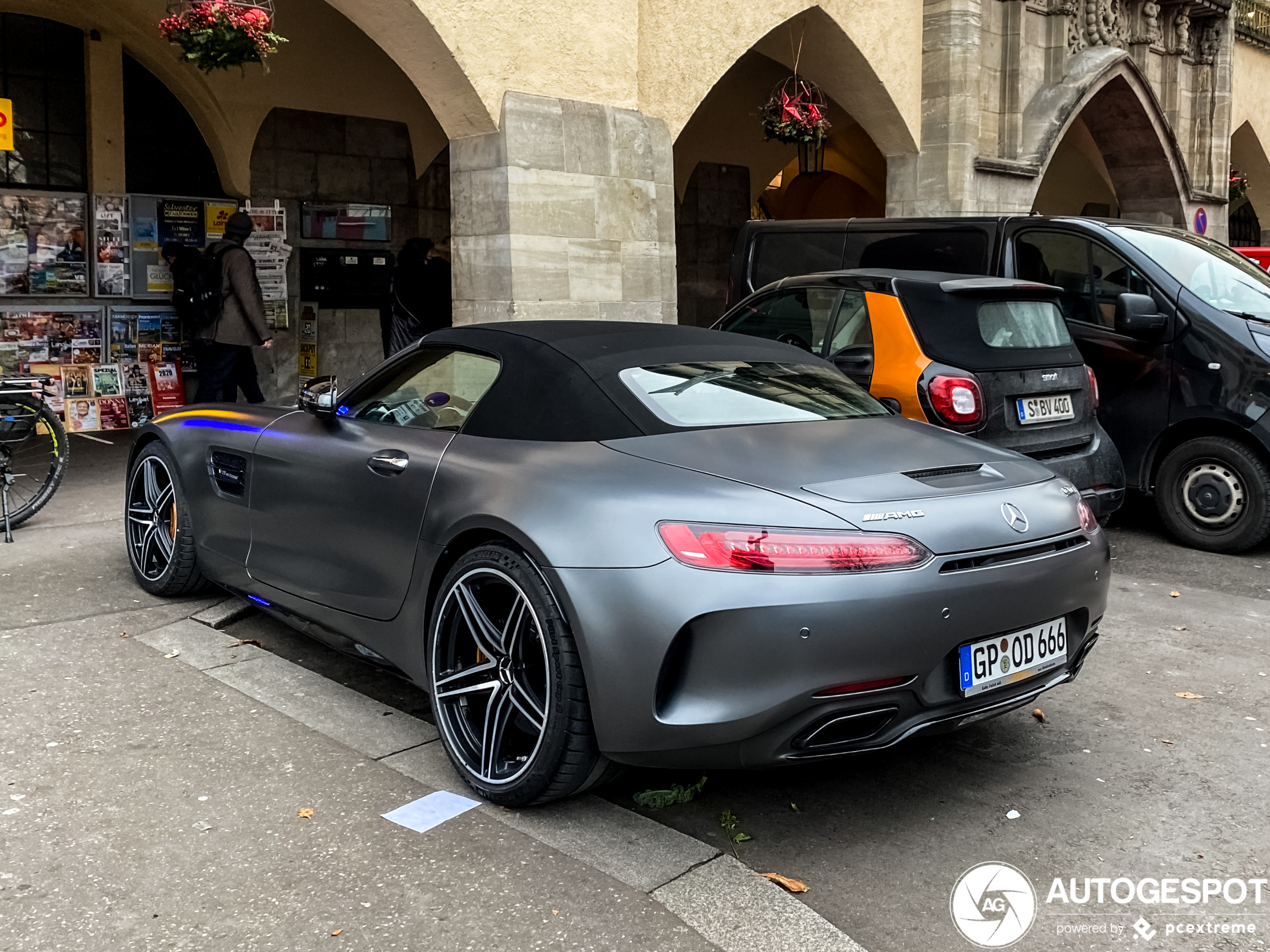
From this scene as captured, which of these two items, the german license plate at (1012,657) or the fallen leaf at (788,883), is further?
the german license plate at (1012,657)

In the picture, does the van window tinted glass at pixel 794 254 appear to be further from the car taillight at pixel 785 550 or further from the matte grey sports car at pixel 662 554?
the car taillight at pixel 785 550

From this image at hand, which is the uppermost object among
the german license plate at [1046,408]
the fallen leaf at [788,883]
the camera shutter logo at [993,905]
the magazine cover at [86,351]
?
the magazine cover at [86,351]

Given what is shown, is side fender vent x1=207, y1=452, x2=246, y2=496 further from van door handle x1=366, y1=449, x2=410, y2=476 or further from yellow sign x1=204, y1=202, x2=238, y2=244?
yellow sign x1=204, y1=202, x2=238, y2=244

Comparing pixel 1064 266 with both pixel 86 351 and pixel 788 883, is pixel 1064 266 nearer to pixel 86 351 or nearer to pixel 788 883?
pixel 788 883

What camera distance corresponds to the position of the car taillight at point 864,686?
10.2ft

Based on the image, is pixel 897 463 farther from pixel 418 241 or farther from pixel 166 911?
pixel 418 241

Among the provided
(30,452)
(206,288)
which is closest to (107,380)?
(206,288)

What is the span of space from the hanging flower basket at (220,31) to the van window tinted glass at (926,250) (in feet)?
13.7

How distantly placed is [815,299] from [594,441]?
382 centimetres

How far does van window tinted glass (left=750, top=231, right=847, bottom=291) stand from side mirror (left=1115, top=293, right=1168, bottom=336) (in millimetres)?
2040

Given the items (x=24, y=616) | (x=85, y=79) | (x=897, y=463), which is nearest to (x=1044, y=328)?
(x=897, y=463)

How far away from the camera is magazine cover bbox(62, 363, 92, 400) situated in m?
12.1

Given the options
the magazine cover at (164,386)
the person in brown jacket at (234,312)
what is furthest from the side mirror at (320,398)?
the magazine cover at (164,386)

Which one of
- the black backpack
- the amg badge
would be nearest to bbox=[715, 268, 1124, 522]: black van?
the amg badge
